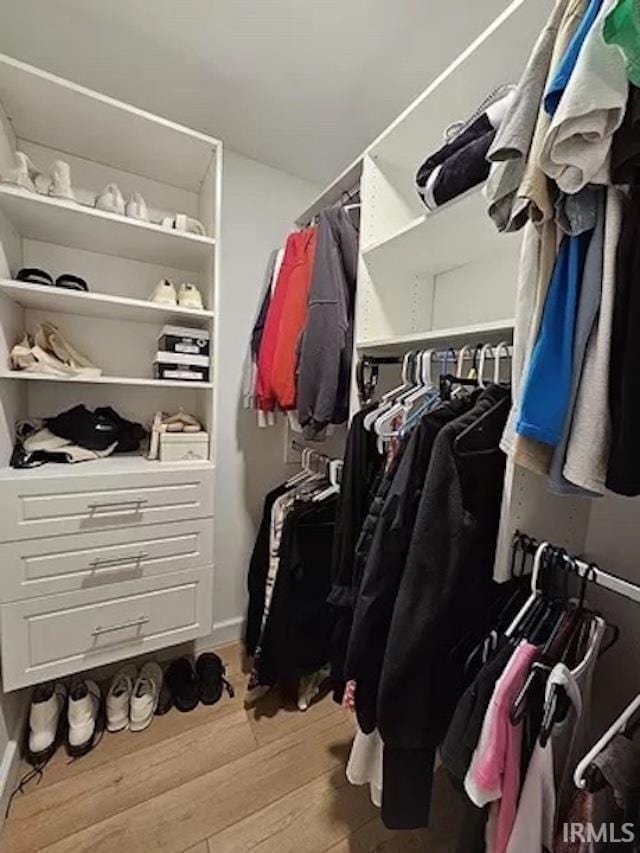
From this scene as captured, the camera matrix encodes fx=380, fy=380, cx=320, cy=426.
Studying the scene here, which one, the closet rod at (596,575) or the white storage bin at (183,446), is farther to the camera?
the white storage bin at (183,446)

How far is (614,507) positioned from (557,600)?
0.92 ft

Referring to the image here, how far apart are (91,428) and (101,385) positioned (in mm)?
218

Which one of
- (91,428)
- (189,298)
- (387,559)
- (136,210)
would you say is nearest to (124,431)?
(91,428)

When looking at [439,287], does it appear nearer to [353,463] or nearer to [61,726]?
[353,463]

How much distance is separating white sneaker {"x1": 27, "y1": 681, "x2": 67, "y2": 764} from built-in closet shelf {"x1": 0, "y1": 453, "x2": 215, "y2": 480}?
840 millimetres

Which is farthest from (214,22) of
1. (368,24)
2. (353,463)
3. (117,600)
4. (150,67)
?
(117,600)

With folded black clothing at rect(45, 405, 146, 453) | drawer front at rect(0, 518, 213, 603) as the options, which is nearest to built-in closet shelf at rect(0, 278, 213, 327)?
folded black clothing at rect(45, 405, 146, 453)

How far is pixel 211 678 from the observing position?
1.61 metres

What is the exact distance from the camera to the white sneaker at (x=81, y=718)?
1.32 metres

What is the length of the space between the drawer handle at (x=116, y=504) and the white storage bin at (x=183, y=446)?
18 cm

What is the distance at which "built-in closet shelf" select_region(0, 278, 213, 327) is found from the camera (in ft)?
3.84

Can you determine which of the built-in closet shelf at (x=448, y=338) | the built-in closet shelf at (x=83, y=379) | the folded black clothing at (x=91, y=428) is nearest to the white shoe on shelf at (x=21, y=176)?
the built-in closet shelf at (x=83, y=379)

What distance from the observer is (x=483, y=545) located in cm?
81

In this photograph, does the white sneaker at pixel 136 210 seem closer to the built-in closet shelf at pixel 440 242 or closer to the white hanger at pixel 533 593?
the built-in closet shelf at pixel 440 242
